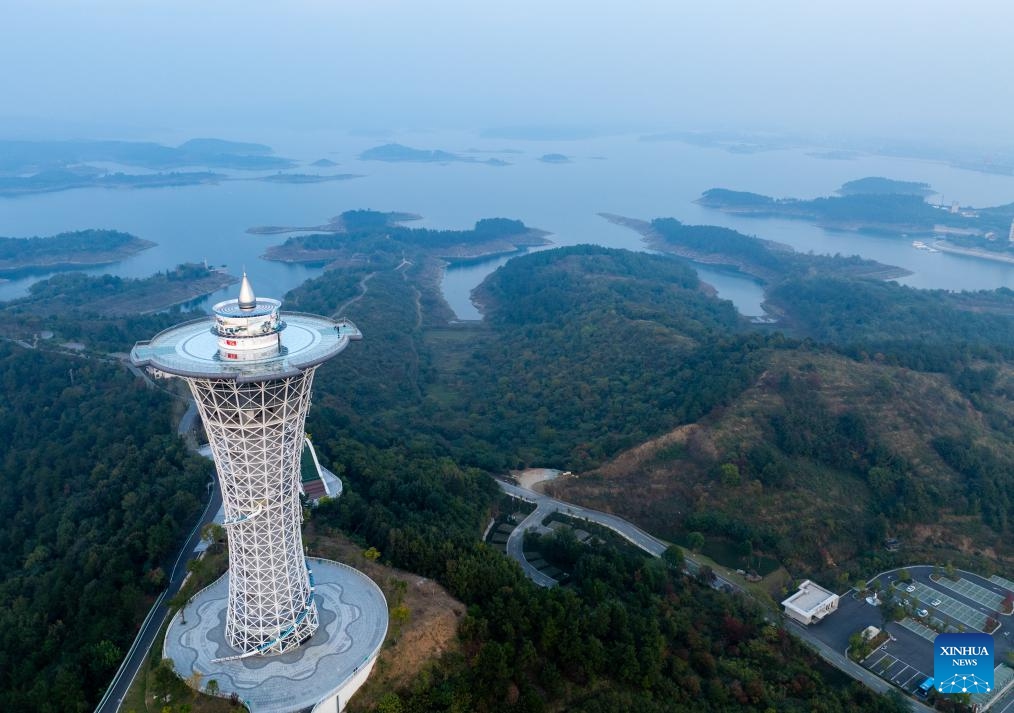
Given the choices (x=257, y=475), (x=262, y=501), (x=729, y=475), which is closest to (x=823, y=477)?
(x=729, y=475)

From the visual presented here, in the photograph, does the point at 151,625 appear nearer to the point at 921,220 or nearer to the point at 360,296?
the point at 360,296

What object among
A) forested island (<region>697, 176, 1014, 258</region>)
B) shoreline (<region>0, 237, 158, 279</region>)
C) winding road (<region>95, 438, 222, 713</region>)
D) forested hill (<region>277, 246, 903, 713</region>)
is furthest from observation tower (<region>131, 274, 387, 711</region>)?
forested island (<region>697, 176, 1014, 258</region>)

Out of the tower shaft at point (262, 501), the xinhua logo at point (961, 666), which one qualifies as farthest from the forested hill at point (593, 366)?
the tower shaft at point (262, 501)

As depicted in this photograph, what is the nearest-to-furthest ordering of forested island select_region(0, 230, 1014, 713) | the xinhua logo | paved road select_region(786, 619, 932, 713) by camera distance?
the xinhua logo
forested island select_region(0, 230, 1014, 713)
paved road select_region(786, 619, 932, 713)

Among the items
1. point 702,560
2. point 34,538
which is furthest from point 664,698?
point 34,538

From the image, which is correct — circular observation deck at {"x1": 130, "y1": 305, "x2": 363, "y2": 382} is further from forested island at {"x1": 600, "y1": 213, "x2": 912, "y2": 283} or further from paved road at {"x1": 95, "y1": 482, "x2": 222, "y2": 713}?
forested island at {"x1": 600, "y1": 213, "x2": 912, "y2": 283}

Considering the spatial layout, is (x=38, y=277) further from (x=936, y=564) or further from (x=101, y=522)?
(x=936, y=564)
